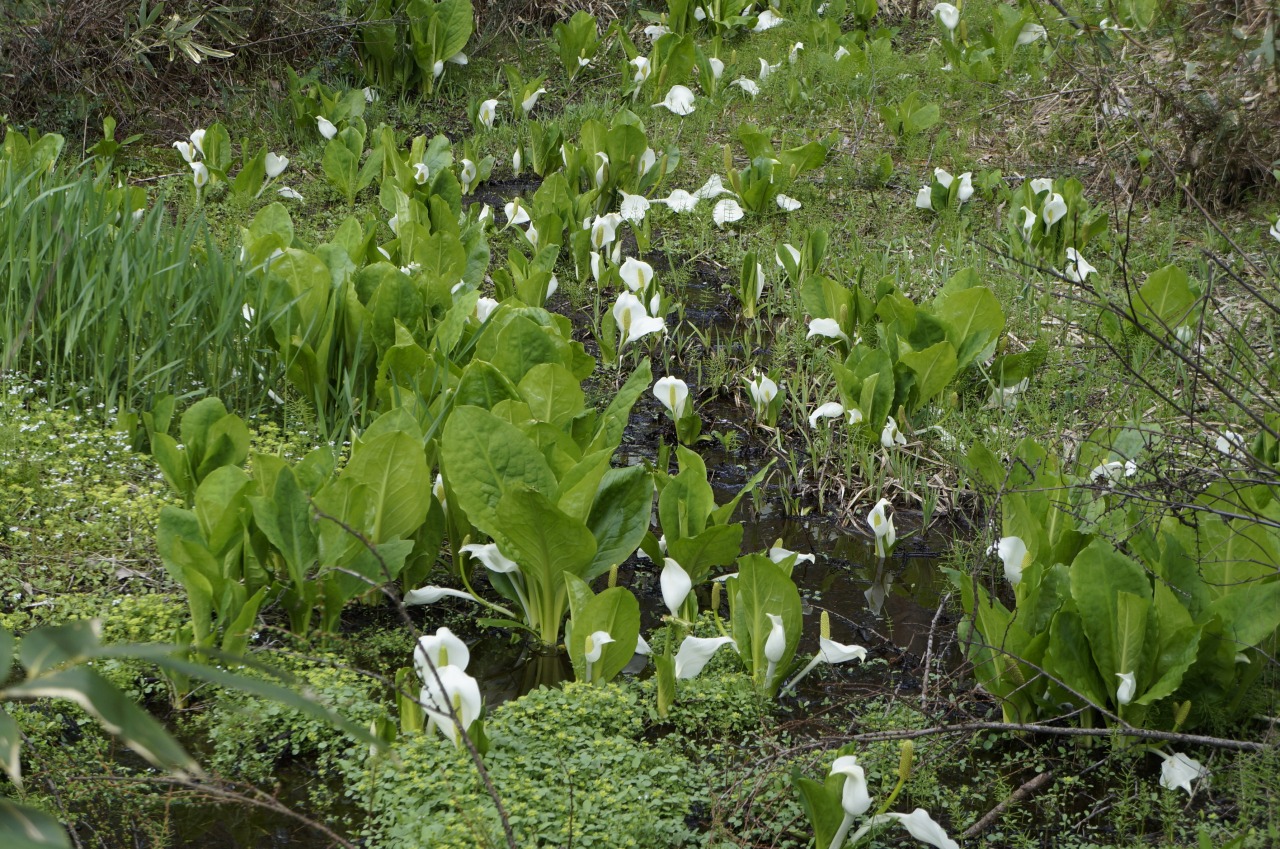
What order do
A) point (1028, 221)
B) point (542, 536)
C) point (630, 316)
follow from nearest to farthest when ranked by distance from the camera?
point (542, 536), point (630, 316), point (1028, 221)

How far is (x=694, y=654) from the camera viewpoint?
86.0 inches

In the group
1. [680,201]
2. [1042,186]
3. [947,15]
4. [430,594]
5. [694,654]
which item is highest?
[947,15]

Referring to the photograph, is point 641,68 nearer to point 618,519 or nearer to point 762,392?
point 762,392

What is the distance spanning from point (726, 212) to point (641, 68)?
1.71 meters

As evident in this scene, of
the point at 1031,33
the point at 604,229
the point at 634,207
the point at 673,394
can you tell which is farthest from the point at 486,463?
the point at 1031,33

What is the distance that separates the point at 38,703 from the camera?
2.03 m

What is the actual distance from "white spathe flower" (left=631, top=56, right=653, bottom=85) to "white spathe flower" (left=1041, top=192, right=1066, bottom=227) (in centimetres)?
261

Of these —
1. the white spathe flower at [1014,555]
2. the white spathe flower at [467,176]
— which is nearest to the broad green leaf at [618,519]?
the white spathe flower at [1014,555]

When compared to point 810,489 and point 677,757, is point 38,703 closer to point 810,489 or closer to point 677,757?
point 677,757

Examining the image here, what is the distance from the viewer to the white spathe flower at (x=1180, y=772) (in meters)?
1.93

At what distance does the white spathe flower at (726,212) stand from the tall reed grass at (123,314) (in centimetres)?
221

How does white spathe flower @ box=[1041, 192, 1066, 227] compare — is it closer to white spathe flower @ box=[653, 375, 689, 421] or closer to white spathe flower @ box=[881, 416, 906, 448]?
white spathe flower @ box=[881, 416, 906, 448]

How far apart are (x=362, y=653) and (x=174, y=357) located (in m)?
1.07

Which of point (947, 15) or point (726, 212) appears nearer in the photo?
point (726, 212)
